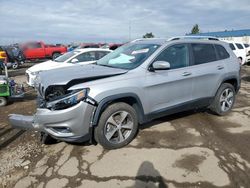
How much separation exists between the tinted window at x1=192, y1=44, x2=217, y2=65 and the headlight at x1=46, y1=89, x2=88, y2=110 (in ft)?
8.52

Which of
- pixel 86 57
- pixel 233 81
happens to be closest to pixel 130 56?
pixel 233 81

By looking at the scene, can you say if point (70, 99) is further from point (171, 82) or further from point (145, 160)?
point (171, 82)

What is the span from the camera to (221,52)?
5.79 meters

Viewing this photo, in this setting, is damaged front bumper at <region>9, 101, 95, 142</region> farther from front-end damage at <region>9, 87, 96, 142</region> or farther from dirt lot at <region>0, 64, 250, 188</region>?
dirt lot at <region>0, 64, 250, 188</region>

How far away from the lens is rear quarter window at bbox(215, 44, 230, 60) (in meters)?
5.73

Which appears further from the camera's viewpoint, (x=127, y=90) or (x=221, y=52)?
(x=221, y=52)

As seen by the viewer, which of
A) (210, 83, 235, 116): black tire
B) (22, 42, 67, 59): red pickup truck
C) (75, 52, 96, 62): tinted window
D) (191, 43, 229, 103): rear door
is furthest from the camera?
(22, 42, 67, 59): red pickup truck

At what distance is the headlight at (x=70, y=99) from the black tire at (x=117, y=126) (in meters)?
0.48

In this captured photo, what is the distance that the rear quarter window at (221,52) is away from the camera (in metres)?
5.73

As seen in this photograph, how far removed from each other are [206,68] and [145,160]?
2.52 meters

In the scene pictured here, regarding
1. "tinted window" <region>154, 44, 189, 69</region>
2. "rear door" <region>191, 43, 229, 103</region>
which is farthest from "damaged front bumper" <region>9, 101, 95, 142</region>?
"rear door" <region>191, 43, 229, 103</region>

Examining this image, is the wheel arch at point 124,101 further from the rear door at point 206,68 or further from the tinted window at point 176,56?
the rear door at point 206,68

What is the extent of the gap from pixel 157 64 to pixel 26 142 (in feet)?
9.19

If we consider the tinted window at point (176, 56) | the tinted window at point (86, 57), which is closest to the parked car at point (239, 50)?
the tinted window at point (86, 57)
